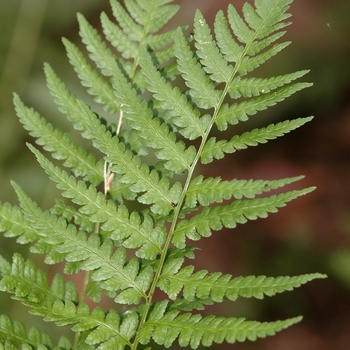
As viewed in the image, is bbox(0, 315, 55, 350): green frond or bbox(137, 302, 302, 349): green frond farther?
bbox(0, 315, 55, 350): green frond

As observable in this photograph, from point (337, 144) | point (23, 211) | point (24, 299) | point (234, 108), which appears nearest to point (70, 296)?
point (24, 299)

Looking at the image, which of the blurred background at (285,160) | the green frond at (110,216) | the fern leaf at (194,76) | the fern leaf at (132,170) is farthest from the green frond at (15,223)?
the blurred background at (285,160)

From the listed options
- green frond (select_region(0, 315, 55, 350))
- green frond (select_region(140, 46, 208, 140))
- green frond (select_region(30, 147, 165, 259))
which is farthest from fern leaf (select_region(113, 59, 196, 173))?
green frond (select_region(0, 315, 55, 350))

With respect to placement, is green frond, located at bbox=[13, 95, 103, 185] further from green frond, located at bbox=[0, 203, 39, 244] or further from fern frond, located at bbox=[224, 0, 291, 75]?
fern frond, located at bbox=[224, 0, 291, 75]

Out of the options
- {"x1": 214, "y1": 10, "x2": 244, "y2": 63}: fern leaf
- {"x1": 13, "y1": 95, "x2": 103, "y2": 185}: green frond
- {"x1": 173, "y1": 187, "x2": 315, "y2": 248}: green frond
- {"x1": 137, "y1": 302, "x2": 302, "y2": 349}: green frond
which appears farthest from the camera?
{"x1": 13, "y1": 95, "x2": 103, "y2": 185}: green frond

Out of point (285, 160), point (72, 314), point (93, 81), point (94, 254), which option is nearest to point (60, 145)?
point (93, 81)

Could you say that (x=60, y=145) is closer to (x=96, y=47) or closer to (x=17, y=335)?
(x=96, y=47)

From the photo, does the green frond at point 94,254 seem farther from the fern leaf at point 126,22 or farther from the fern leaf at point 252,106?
the fern leaf at point 126,22

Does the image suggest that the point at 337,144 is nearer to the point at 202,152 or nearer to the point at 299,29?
the point at 299,29
